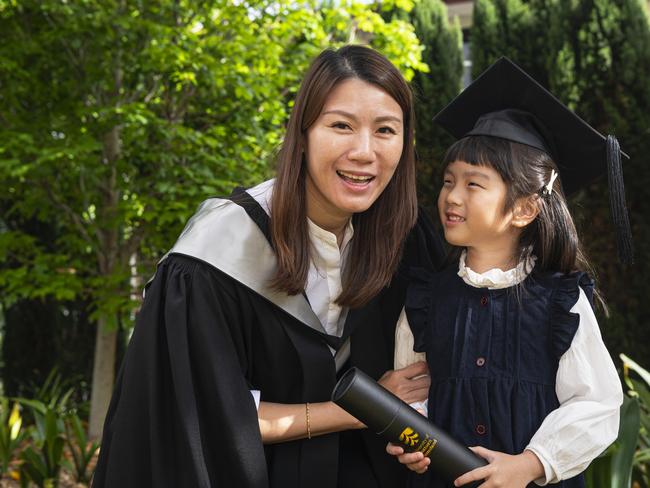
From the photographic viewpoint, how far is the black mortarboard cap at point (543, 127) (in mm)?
2170

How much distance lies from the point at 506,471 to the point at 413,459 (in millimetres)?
226

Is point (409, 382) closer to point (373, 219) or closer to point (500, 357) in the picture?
point (500, 357)

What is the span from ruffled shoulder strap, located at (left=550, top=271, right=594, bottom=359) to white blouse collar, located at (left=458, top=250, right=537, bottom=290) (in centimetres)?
8

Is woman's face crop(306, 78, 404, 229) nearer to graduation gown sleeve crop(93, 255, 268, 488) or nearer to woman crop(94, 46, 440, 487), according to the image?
woman crop(94, 46, 440, 487)

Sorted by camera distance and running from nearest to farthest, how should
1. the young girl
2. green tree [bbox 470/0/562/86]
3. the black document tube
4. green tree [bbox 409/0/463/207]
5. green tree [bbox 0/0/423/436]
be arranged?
1. the black document tube
2. the young girl
3. green tree [bbox 0/0/423/436]
4. green tree [bbox 470/0/562/86]
5. green tree [bbox 409/0/463/207]

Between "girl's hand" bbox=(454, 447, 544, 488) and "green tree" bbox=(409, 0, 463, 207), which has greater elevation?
"green tree" bbox=(409, 0, 463, 207)

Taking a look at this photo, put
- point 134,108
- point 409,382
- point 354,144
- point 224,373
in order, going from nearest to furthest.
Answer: point 224,373, point 354,144, point 409,382, point 134,108

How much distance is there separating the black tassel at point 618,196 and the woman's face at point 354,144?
1.89ft

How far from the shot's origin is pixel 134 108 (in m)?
4.42

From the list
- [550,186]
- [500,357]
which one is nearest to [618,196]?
[550,186]

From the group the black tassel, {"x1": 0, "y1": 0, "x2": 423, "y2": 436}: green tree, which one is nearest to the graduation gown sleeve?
the black tassel

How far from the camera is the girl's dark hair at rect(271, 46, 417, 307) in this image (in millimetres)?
2111

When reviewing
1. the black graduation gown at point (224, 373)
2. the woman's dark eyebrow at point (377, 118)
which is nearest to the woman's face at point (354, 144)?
the woman's dark eyebrow at point (377, 118)

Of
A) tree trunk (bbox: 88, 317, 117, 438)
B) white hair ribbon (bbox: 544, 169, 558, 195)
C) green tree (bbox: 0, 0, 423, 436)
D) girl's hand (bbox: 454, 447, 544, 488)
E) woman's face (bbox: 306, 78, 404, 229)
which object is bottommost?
tree trunk (bbox: 88, 317, 117, 438)
